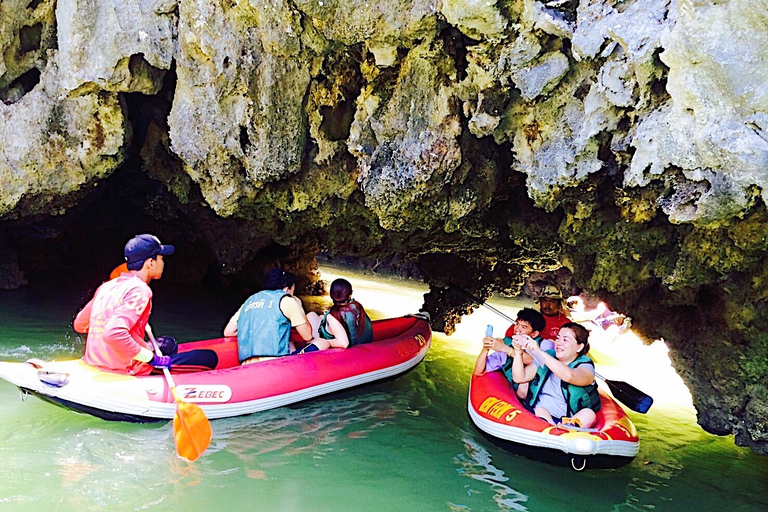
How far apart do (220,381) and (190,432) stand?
39.2 inches

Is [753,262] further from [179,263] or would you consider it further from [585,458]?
[179,263]

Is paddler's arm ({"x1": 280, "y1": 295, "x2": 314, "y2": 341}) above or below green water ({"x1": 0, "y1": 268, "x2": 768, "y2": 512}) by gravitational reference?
above

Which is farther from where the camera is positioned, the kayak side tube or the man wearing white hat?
the man wearing white hat

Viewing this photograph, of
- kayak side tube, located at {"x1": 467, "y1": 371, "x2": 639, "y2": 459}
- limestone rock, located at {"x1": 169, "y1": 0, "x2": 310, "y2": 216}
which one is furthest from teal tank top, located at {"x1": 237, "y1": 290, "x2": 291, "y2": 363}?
kayak side tube, located at {"x1": 467, "y1": 371, "x2": 639, "y2": 459}

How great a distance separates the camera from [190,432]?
12.5 ft

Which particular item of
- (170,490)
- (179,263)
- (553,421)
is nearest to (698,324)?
(553,421)

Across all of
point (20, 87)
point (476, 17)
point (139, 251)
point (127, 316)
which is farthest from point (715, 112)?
point (20, 87)

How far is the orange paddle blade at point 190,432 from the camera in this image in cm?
372

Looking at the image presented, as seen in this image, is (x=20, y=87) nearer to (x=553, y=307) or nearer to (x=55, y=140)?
(x=55, y=140)

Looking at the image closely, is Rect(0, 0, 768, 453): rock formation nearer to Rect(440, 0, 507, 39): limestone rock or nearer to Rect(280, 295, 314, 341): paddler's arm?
Rect(440, 0, 507, 39): limestone rock

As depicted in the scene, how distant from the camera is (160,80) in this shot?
536cm

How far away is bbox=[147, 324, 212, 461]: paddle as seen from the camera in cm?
373

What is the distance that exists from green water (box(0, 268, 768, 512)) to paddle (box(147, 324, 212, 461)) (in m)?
0.15

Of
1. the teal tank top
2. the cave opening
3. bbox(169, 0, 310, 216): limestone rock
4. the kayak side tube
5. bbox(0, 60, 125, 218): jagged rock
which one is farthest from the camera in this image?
the cave opening
